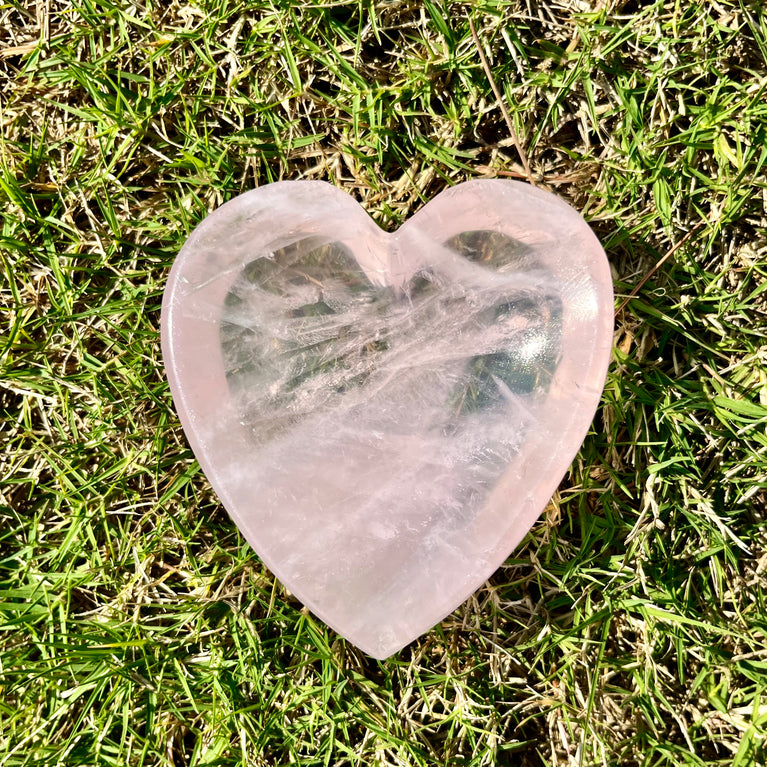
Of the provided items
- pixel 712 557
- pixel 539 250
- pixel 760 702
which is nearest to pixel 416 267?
pixel 539 250

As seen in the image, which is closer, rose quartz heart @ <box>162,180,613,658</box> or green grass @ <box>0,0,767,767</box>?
rose quartz heart @ <box>162,180,613,658</box>

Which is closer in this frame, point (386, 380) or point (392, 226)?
point (386, 380)

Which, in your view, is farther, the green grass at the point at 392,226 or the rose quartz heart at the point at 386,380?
the green grass at the point at 392,226

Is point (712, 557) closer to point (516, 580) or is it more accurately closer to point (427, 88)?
point (516, 580)
